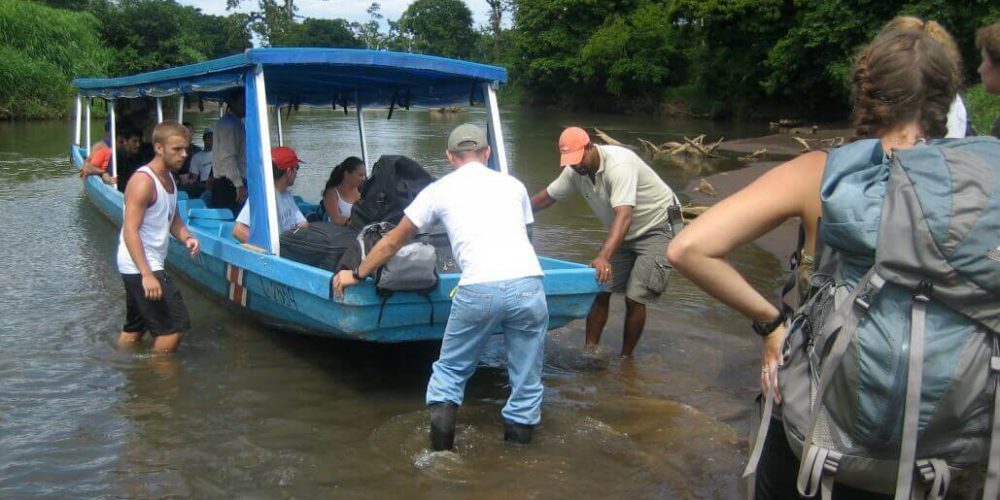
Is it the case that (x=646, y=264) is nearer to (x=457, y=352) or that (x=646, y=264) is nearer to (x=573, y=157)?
(x=573, y=157)

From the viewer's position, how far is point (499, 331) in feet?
14.3

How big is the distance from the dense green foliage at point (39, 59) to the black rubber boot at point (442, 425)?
29.2 m

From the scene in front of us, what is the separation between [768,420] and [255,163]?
4.26 metres

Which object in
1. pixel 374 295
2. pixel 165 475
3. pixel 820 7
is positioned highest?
pixel 820 7

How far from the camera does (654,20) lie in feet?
146

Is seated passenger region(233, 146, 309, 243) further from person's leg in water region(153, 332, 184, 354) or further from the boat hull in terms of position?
person's leg in water region(153, 332, 184, 354)

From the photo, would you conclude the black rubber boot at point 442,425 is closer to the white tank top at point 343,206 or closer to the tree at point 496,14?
the white tank top at point 343,206

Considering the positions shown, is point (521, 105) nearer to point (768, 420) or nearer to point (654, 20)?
point (654, 20)

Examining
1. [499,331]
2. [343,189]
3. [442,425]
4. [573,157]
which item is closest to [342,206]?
[343,189]

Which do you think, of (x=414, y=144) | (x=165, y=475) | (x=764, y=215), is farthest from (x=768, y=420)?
(x=414, y=144)

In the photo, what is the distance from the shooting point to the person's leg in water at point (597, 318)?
6012 millimetres

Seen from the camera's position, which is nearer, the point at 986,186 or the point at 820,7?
the point at 986,186

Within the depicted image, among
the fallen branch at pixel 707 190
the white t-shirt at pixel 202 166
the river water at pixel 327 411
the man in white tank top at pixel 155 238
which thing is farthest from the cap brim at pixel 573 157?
the fallen branch at pixel 707 190

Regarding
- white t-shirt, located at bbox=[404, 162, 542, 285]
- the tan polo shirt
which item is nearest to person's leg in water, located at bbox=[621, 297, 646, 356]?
the tan polo shirt
